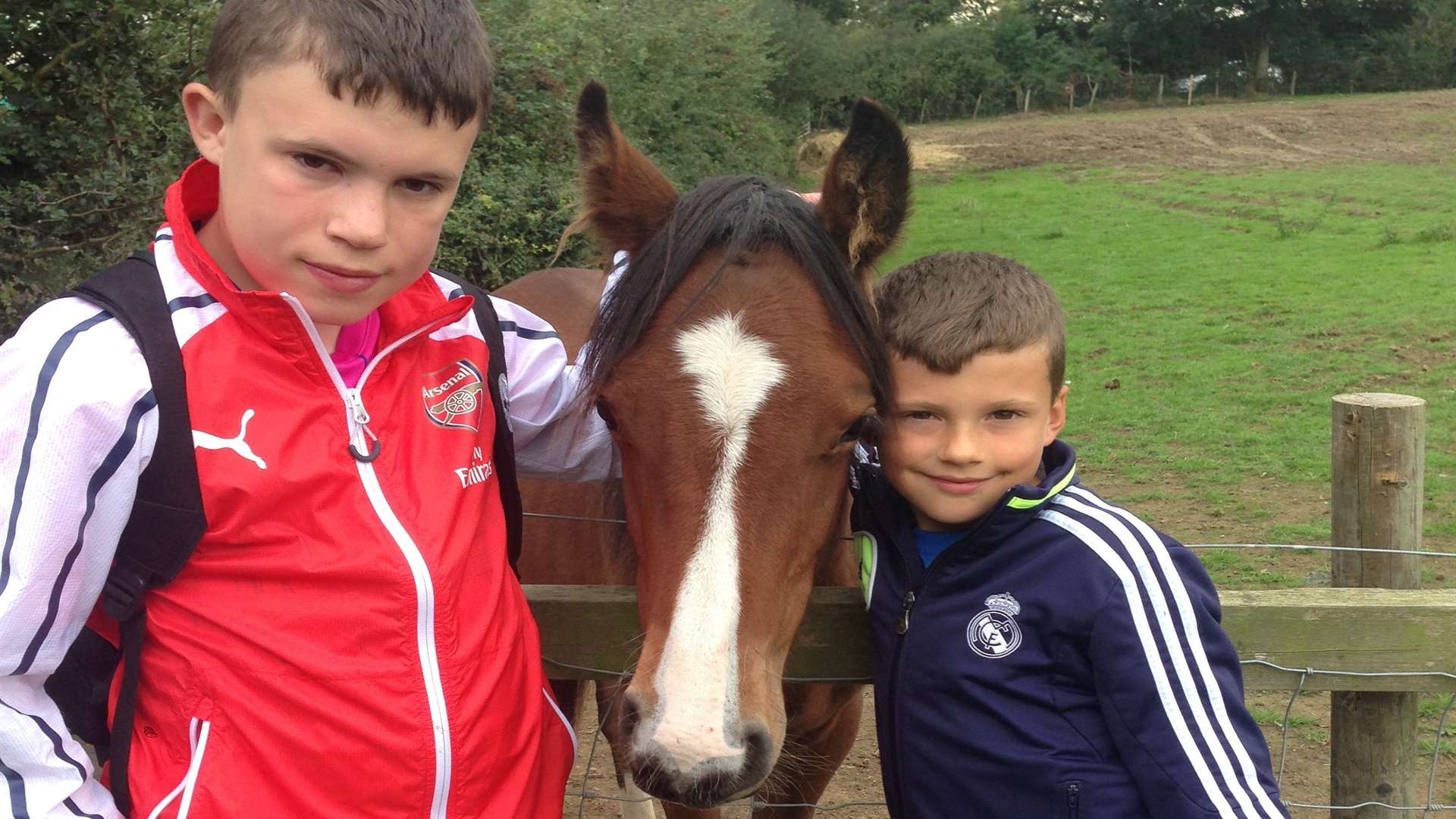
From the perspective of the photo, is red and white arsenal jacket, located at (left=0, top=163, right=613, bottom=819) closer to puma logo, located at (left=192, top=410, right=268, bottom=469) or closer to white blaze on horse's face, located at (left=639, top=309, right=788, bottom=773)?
puma logo, located at (left=192, top=410, right=268, bottom=469)

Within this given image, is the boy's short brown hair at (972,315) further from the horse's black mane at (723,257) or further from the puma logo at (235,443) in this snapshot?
the puma logo at (235,443)

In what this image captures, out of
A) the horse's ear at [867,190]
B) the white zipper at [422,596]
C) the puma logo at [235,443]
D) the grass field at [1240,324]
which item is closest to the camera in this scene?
the puma logo at [235,443]

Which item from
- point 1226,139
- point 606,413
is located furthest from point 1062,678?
point 1226,139

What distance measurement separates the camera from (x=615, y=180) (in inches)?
A: 90.2

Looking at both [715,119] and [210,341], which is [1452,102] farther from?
[210,341]

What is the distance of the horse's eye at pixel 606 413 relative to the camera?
1.99 meters

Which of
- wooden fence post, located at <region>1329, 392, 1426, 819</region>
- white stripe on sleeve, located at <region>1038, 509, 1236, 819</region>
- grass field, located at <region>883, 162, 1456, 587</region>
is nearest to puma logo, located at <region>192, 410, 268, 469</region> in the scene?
white stripe on sleeve, located at <region>1038, 509, 1236, 819</region>

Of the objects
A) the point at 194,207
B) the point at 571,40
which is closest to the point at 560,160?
the point at 571,40

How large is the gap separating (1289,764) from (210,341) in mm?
4508

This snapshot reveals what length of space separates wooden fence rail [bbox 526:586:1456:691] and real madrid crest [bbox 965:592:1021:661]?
399mm

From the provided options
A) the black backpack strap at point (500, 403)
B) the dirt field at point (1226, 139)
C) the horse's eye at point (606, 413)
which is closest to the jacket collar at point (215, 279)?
the black backpack strap at point (500, 403)

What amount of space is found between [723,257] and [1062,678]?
955 millimetres

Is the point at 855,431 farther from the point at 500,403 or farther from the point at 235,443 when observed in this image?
the point at 235,443

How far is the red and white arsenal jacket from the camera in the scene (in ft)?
4.27
